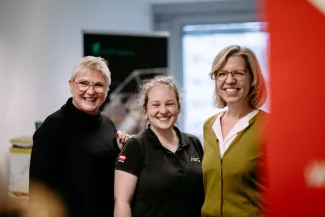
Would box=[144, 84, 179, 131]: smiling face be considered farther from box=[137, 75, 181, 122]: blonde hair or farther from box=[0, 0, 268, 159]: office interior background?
box=[0, 0, 268, 159]: office interior background

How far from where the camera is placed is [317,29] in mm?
509

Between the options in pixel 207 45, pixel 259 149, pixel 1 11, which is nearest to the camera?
pixel 259 149

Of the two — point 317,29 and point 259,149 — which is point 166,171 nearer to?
point 259,149

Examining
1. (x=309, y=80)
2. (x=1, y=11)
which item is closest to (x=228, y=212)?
(x=309, y=80)

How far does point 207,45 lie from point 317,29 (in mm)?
4063

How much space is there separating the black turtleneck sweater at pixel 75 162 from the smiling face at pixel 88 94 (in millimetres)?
35

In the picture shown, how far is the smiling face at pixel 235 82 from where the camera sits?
1396mm

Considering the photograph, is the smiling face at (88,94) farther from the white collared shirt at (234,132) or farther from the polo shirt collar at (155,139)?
the white collared shirt at (234,132)

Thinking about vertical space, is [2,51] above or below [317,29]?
above

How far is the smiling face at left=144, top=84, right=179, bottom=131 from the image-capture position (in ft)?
5.23

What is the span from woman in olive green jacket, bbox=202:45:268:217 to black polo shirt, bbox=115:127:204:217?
9 centimetres

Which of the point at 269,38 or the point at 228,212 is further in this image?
the point at 228,212

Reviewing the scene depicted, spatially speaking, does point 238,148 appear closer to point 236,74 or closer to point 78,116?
point 236,74

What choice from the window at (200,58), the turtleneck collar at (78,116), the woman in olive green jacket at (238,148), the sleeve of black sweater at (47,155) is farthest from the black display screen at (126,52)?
the woman in olive green jacket at (238,148)
